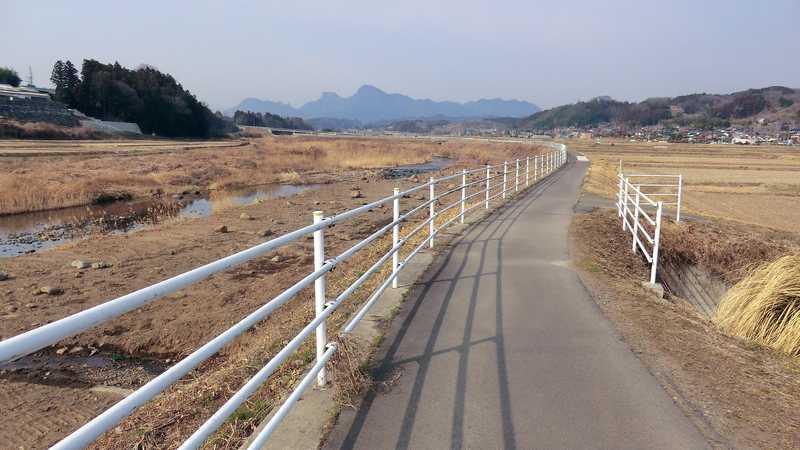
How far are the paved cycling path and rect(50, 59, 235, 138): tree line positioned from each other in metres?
81.1

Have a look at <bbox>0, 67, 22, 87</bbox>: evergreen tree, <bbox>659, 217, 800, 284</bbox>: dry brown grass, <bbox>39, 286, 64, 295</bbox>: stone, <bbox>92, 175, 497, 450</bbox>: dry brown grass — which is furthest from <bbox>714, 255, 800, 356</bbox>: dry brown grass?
<bbox>0, 67, 22, 87</bbox>: evergreen tree

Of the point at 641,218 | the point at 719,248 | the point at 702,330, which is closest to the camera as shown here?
the point at 702,330

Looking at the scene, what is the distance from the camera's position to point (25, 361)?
23.9ft

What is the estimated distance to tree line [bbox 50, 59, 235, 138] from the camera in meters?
76.9

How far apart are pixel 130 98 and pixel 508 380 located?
84.1m

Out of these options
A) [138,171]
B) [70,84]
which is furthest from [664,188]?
[70,84]

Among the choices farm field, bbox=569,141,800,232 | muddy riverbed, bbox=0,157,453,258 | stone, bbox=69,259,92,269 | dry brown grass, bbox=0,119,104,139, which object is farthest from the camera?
dry brown grass, bbox=0,119,104,139

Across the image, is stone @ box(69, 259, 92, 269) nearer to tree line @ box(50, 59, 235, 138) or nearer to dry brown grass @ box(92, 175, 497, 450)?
dry brown grass @ box(92, 175, 497, 450)

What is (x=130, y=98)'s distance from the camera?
77000mm

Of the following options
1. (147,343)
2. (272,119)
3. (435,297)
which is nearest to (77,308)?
(147,343)

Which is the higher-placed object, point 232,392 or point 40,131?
point 40,131

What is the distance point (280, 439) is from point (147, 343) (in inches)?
219

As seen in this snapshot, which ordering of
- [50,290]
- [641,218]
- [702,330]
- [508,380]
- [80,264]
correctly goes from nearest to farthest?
[508,380] < [702,330] < [50,290] < [80,264] < [641,218]

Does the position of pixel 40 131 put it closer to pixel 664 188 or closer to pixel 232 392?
pixel 664 188
